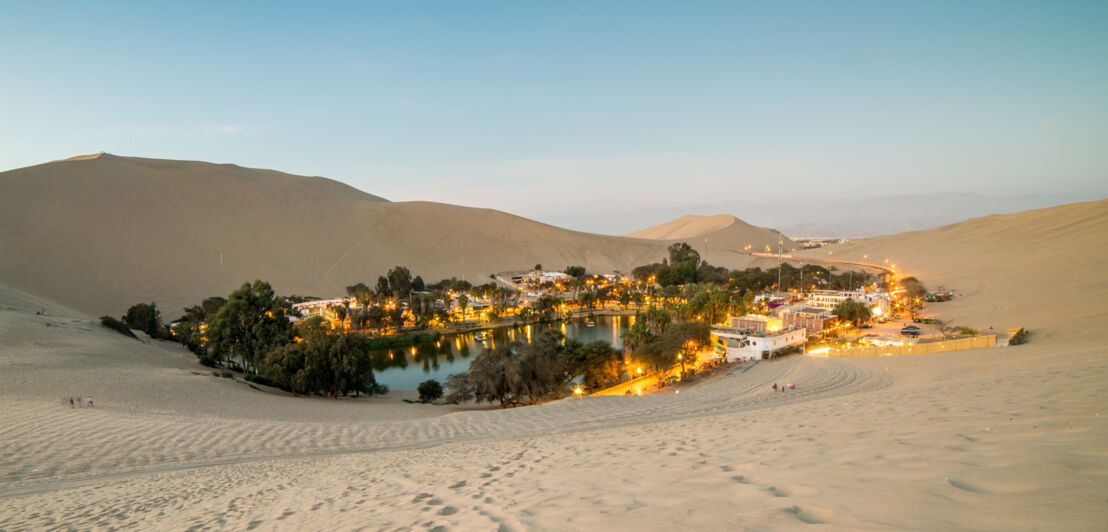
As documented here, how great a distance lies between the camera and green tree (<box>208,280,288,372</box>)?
81.6 feet

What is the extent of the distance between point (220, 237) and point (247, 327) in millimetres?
59747

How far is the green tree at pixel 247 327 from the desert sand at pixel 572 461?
374 inches

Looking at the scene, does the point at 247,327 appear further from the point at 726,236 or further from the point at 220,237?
the point at 726,236

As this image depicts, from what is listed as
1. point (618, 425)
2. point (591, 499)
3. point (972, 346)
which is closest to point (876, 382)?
point (972, 346)

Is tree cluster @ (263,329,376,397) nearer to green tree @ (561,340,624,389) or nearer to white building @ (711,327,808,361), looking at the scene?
green tree @ (561,340,624,389)

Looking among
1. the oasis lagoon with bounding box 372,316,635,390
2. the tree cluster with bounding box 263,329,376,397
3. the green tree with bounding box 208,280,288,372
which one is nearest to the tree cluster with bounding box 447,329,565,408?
the oasis lagoon with bounding box 372,316,635,390

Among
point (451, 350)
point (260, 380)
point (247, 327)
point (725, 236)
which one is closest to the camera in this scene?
point (260, 380)

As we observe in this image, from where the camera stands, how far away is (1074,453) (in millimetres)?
3117

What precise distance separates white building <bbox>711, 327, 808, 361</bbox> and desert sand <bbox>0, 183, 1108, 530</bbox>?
11.4 m

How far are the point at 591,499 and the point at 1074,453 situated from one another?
308cm

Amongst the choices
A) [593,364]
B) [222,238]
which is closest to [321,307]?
[222,238]

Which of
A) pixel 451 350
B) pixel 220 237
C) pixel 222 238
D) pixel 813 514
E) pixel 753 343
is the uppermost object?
pixel 220 237

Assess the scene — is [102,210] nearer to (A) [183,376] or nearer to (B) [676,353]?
(A) [183,376]

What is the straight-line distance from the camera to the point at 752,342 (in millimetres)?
27344
